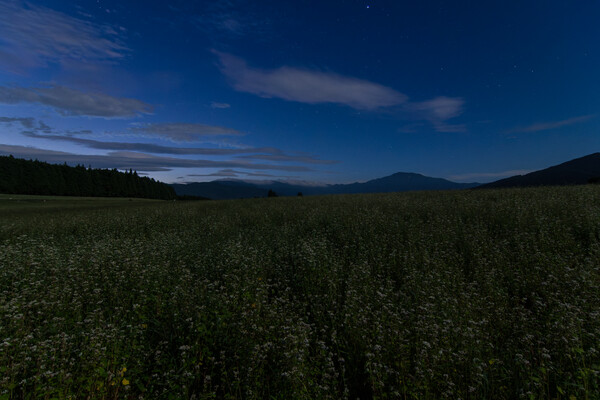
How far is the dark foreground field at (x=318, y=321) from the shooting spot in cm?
308

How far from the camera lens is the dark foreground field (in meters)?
3.08

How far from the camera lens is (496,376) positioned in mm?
3250

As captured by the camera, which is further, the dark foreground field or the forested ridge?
the forested ridge

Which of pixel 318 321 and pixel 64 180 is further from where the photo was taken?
pixel 64 180

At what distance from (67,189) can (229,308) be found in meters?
96.4

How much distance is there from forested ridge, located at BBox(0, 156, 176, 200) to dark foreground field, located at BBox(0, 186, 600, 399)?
85.1m

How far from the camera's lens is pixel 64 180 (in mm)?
73938

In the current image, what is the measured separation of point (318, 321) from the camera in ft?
14.7

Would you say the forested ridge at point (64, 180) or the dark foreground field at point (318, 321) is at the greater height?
the forested ridge at point (64, 180)

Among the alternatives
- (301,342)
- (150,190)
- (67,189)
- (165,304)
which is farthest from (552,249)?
(150,190)

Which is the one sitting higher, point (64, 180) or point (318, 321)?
point (64, 180)

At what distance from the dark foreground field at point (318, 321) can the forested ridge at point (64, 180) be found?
85.1 meters

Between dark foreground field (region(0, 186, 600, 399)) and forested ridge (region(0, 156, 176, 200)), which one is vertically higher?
forested ridge (region(0, 156, 176, 200))

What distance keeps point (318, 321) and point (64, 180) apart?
99.9 m
